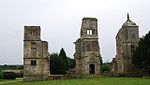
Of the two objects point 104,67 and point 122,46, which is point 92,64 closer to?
point 122,46

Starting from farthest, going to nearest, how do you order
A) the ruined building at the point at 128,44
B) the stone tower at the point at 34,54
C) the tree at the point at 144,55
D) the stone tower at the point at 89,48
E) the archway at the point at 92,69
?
the ruined building at the point at 128,44
the archway at the point at 92,69
the stone tower at the point at 89,48
the tree at the point at 144,55
the stone tower at the point at 34,54

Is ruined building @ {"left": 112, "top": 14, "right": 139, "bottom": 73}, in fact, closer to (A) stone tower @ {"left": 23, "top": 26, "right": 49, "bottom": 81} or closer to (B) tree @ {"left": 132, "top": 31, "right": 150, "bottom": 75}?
(B) tree @ {"left": 132, "top": 31, "right": 150, "bottom": 75}

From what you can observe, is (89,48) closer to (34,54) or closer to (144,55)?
(144,55)

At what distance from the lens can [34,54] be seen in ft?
193

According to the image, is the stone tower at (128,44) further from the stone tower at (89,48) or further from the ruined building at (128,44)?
A: the stone tower at (89,48)

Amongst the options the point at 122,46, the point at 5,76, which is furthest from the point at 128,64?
the point at 5,76

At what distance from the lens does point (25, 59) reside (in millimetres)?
58281

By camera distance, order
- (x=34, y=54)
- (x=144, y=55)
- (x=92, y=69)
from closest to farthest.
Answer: (x=34, y=54) → (x=144, y=55) → (x=92, y=69)

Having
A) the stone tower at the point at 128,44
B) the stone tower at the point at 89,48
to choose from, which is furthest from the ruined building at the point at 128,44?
the stone tower at the point at 89,48

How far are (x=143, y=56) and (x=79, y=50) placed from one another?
15016 mm

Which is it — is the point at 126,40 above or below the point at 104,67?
above

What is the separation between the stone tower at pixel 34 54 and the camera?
58281 mm

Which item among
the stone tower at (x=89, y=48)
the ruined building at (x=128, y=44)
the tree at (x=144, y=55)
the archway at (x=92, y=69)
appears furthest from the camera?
the ruined building at (x=128, y=44)

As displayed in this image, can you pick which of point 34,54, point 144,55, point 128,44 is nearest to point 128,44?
point 128,44
